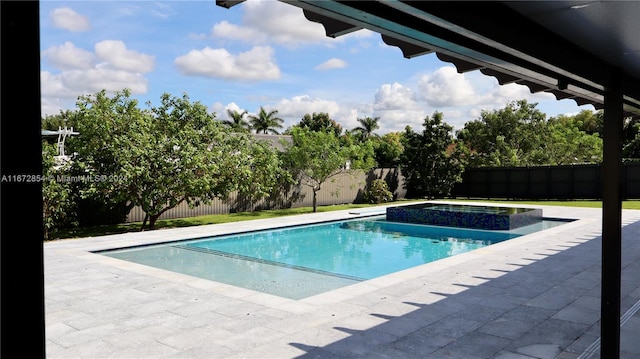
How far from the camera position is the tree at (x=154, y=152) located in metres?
12.8

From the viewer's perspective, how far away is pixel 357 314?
558cm

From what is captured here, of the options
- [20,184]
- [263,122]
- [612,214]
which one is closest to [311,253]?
[612,214]

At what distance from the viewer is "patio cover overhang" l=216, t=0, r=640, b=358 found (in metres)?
2.04

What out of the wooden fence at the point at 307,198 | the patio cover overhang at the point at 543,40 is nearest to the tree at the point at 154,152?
the wooden fence at the point at 307,198

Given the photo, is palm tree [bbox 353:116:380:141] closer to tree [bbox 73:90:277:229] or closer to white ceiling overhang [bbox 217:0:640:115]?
tree [bbox 73:90:277:229]

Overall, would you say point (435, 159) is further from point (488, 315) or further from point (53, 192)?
point (488, 315)

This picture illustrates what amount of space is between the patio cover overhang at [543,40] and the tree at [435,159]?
66.7 ft

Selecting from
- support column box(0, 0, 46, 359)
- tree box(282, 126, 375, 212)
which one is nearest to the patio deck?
support column box(0, 0, 46, 359)

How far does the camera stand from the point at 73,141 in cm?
1317

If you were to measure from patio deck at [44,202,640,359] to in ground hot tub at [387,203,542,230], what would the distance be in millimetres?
5475

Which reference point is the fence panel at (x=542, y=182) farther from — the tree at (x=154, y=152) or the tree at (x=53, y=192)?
the tree at (x=53, y=192)

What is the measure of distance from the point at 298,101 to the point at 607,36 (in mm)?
46335

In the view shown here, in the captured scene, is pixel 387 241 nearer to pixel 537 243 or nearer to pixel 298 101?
Result: pixel 537 243

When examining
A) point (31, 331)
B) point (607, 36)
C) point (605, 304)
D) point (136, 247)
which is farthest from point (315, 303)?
point (136, 247)
